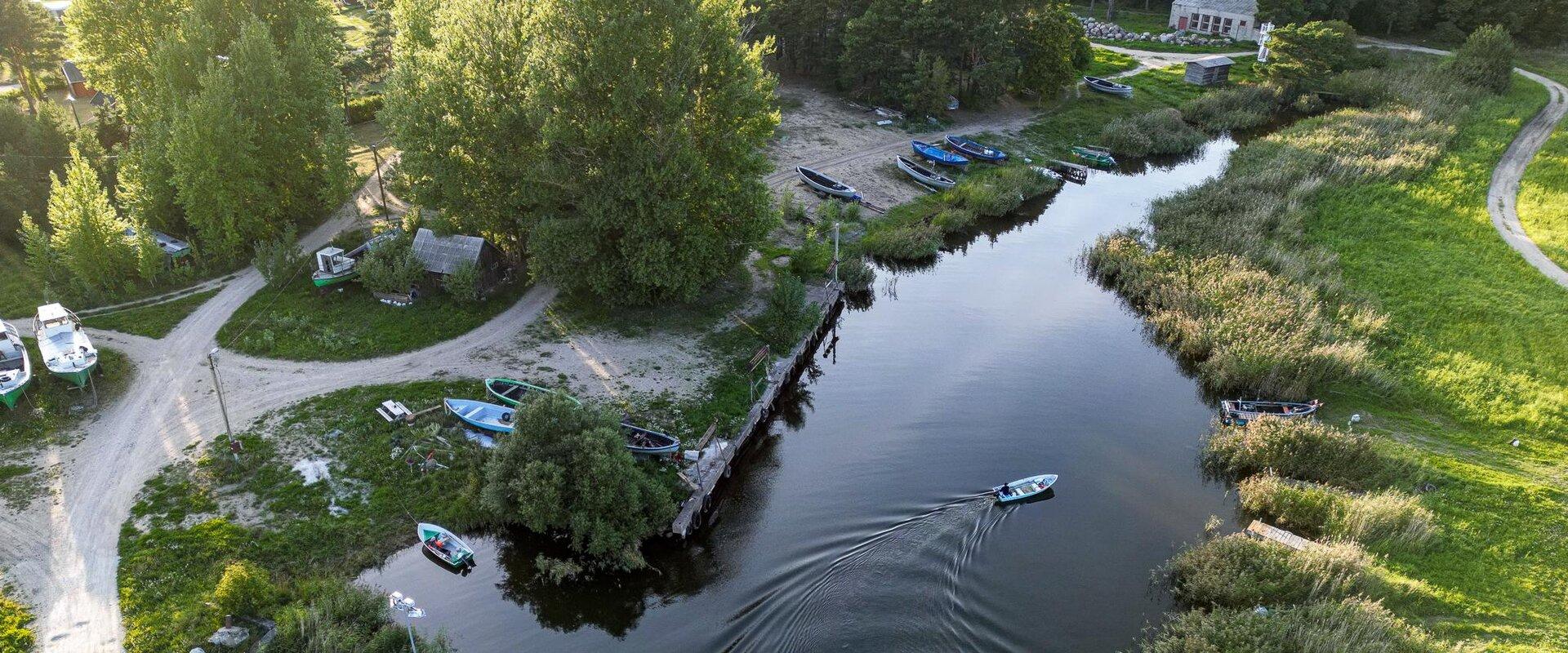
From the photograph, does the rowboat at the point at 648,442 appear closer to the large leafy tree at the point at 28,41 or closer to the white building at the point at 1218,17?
the large leafy tree at the point at 28,41

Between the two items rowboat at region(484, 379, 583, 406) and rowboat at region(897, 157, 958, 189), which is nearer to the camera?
rowboat at region(484, 379, 583, 406)

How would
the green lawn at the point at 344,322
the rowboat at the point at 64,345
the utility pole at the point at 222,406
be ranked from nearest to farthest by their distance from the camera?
the utility pole at the point at 222,406 → the rowboat at the point at 64,345 → the green lawn at the point at 344,322

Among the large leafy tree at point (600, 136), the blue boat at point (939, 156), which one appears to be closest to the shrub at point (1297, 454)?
the large leafy tree at point (600, 136)

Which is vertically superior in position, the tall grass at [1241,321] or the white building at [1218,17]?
the white building at [1218,17]

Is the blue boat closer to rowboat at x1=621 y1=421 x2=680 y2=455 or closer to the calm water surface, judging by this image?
the calm water surface

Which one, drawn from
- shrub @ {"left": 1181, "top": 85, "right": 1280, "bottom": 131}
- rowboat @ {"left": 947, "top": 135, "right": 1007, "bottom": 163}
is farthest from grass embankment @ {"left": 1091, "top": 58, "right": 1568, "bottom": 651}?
rowboat @ {"left": 947, "top": 135, "right": 1007, "bottom": 163}

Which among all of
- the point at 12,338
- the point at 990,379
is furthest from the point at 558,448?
the point at 12,338

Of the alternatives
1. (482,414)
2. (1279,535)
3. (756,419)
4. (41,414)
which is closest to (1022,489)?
(1279,535)
